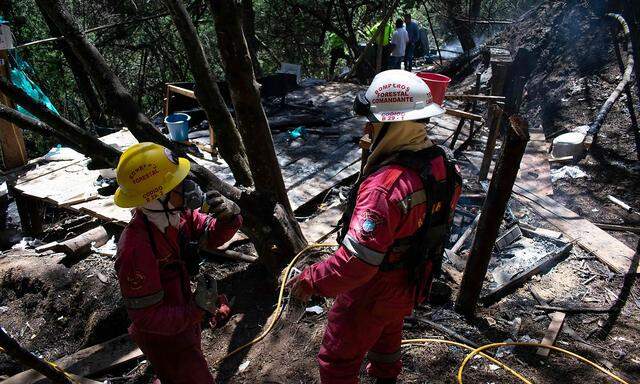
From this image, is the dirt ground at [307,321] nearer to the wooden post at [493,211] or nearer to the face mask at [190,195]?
the wooden post at [493,211]

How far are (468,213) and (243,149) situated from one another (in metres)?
3.03

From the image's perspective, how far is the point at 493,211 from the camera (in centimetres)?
368

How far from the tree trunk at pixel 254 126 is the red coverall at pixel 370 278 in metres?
1.54

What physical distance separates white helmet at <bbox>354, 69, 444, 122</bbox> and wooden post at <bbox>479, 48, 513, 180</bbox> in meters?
3.97

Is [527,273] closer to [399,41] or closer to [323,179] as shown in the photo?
[323,179]

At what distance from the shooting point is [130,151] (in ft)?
8.32

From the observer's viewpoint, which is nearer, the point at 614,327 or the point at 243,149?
the point at 614,327

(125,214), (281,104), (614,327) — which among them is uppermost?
(281,104)

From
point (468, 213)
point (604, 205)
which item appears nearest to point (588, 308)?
point (468, 213)

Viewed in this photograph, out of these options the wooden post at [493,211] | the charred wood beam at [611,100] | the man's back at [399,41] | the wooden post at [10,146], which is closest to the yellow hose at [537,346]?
the wooden post at [493,211]

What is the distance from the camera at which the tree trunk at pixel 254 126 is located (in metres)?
3.45

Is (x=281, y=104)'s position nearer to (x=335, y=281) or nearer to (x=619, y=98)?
(x=619, y=98)

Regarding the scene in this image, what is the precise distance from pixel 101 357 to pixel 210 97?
2499 mm

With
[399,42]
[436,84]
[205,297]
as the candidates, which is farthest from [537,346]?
[399,42]
